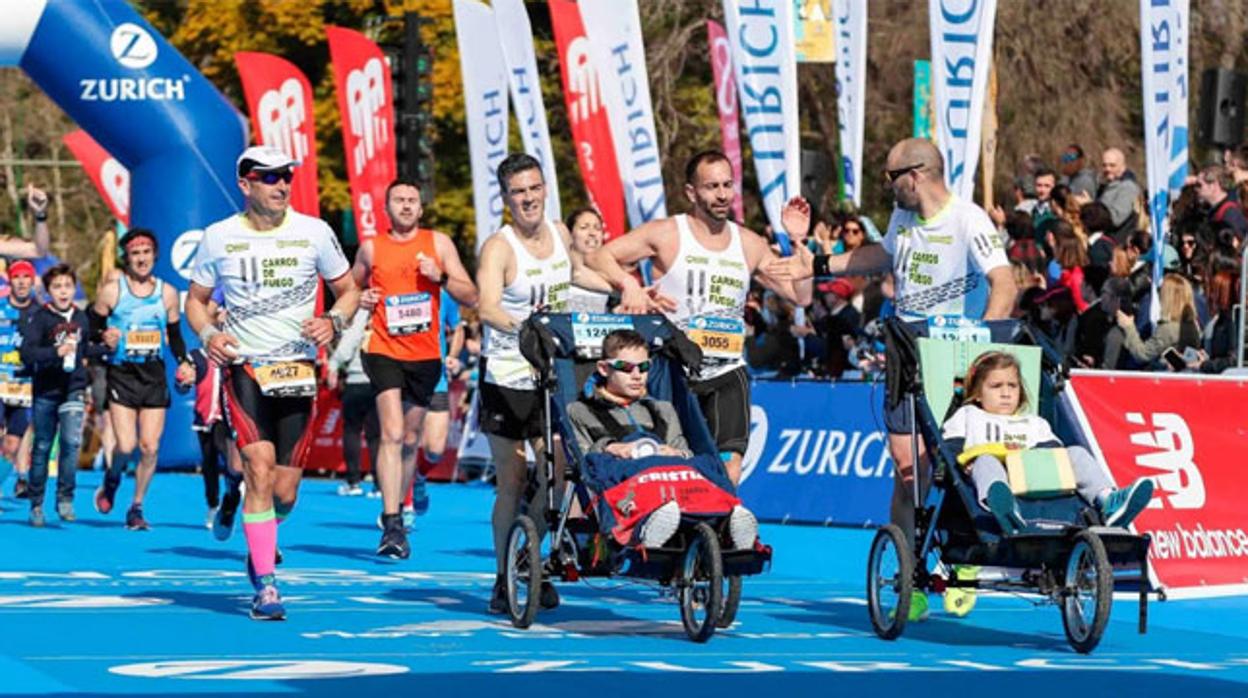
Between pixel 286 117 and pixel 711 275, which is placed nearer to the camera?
pixel 711 275

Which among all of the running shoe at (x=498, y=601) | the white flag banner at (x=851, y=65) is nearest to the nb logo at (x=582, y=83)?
the white flag banner at (x=851, y=65)

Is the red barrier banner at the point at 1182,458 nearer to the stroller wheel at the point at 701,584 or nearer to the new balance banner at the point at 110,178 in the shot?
the stroller wheel at the point at 701,584

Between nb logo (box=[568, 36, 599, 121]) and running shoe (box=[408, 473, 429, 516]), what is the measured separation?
6.57 meters

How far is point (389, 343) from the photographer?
15.8 metres

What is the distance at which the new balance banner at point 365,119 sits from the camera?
94.2 ft

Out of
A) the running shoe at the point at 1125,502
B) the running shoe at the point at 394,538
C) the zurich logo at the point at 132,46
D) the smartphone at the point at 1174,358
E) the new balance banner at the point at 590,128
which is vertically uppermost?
the zurich logo at the point at 132,46

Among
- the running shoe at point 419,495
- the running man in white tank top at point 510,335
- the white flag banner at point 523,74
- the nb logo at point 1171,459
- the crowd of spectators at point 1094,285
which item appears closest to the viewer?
the running man in white tank top at point 510,335

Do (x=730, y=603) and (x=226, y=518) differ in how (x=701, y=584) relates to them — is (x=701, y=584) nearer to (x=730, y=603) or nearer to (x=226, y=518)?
(x=730, y=603)

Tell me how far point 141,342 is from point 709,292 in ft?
24.0

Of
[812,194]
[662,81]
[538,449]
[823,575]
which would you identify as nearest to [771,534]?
[823,575]

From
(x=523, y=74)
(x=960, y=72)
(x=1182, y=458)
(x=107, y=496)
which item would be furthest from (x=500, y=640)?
(x=523, y=74)

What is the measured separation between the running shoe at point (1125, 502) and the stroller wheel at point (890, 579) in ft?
2.63

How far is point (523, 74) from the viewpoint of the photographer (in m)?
26.4

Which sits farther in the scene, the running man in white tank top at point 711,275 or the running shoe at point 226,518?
the running shoe at point 226,518
